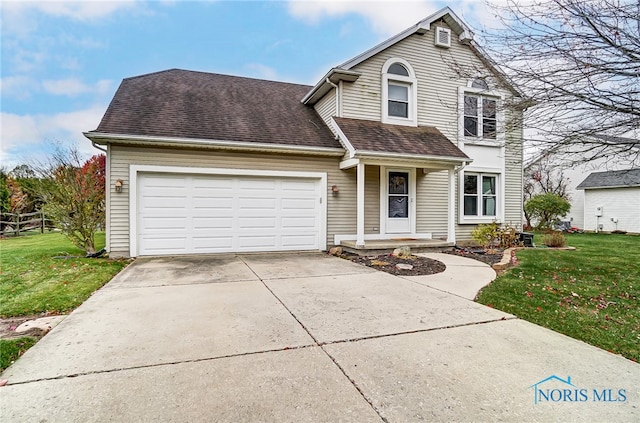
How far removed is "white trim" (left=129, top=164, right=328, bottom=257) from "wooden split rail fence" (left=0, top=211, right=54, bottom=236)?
1001cm

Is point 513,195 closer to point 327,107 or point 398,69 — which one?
point 398,69

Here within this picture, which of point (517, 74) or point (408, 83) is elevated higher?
point (408, 83)

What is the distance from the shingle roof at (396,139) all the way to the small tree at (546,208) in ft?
33.8

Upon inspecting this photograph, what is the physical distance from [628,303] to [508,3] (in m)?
4.66

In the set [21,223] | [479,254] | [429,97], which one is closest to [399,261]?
[479,254]

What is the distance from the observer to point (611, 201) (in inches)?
725

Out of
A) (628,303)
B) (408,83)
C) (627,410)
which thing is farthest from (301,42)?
(627,410)

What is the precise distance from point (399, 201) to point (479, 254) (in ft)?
9.14

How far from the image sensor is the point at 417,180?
1075 cm

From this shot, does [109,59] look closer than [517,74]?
No

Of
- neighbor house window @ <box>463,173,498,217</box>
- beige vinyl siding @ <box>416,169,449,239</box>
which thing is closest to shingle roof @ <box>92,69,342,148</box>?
beige vinyl siding @ <box>416,169,449,239</box>

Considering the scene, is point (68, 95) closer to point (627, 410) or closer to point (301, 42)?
point (301, 42)

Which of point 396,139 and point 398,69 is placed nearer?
point 396,139

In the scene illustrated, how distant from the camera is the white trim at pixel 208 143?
7.84 metres
